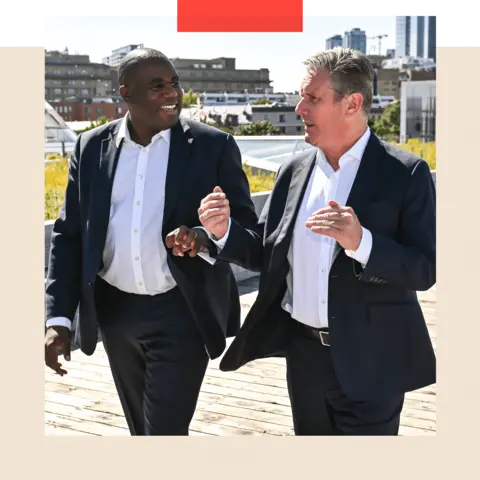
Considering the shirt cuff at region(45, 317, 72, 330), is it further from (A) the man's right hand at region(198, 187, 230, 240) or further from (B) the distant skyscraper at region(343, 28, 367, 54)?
(B) the distant skyscraper at region(343, 28, 367, 54)

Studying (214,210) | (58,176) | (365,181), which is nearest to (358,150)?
(365,181)

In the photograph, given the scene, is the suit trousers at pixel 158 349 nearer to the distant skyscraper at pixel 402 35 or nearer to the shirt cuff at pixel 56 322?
the shirt cuff at pixel 56 322

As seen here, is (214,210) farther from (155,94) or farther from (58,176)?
(58,176)

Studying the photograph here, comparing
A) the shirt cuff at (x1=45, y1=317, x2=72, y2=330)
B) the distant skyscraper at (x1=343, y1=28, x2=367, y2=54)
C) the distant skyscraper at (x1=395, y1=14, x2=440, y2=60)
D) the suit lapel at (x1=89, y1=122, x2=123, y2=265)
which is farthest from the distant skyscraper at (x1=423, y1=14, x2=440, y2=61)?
the shirt cuff at (x1=45, y1=317, x2=72, y2=330)

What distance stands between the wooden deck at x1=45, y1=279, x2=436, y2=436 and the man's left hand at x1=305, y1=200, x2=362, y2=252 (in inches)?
67.3

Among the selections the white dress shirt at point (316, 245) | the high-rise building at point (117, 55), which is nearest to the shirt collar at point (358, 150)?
the white dress shirt at point (316, 245)

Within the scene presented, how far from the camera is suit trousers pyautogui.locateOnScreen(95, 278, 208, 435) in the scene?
2.85 m

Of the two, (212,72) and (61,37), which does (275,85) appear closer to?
(212,72)

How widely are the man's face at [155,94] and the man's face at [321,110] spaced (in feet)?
1.63

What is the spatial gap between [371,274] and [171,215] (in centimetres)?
77

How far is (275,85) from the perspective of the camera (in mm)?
3375

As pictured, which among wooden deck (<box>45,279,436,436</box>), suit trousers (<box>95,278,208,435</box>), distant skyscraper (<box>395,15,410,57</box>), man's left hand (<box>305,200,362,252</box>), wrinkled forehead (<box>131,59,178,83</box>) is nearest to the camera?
man's left hand (<box>305,200,362,252</box>)

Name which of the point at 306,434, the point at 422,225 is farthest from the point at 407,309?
the point at 306,434

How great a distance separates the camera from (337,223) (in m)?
2.23
